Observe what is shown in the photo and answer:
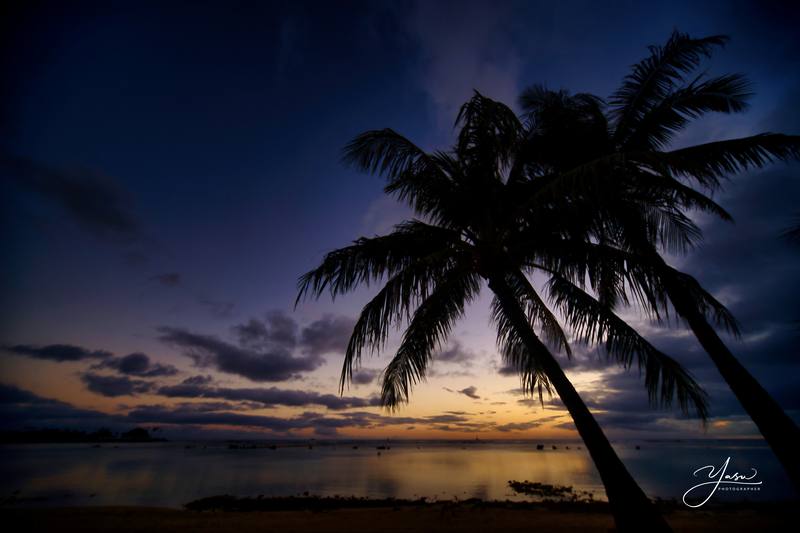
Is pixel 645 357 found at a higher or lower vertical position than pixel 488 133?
lower

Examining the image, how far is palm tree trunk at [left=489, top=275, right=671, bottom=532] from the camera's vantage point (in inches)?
165

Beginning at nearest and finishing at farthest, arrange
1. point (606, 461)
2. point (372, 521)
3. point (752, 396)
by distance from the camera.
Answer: point (606, 461) → point (752, 396) → point (372, 521)

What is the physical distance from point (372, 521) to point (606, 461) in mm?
7540

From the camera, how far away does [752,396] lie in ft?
17.8

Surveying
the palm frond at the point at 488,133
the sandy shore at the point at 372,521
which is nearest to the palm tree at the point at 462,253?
the palm frond at the point at 488,133

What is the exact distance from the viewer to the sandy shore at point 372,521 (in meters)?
8.58

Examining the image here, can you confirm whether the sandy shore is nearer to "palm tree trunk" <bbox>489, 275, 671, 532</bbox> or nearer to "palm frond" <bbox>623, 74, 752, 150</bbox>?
"palm tree trunk" <bbox>489, 275, 671, 532</bbox>

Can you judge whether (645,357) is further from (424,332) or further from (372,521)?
(372,521)

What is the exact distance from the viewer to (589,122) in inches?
294

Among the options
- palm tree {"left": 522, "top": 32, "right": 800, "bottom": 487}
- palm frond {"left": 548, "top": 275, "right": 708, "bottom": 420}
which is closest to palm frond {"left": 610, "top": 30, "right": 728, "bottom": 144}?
palm tree {"left": 522, "top": 32, "right": 800, "bottom": 487}

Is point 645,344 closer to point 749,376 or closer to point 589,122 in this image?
point 749,376

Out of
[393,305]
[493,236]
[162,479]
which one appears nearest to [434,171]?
[493,236]

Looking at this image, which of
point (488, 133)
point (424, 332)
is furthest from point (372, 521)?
point (488, 133)

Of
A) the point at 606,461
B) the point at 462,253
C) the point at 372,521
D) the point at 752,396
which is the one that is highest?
the point at 462,253
